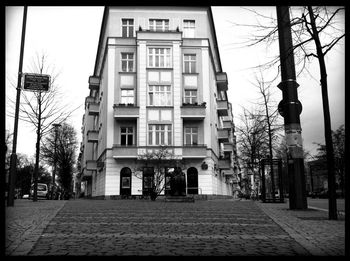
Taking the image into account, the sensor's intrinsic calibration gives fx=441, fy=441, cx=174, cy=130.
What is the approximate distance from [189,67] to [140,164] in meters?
10.8

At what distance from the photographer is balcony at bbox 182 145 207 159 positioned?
4075cm

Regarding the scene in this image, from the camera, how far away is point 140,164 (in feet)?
135

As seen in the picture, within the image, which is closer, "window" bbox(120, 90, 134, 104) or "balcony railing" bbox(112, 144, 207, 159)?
"balcony railing" bbox(112, 144, 207, 159)

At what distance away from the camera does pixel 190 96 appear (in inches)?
1689

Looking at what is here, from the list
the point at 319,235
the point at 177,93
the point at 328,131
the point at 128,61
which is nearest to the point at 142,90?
the point at 177,93

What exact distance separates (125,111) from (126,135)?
2545mm

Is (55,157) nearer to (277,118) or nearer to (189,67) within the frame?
(189,67)

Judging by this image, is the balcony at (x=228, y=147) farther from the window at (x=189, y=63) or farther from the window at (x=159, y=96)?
the window at (x=159, y=96)

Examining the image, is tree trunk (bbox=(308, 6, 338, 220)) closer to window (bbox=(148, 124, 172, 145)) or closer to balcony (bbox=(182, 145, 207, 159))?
balcony (bbox=(182, 145, 207, 159))

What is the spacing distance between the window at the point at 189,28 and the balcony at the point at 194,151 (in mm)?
11504

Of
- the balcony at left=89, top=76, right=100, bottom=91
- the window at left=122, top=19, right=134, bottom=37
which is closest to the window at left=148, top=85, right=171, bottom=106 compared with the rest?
the window at left=122, top=19, right=134, bottom=37

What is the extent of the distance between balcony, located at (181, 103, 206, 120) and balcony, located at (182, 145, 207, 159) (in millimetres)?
2785

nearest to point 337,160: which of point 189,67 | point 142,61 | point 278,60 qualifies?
point 189,67

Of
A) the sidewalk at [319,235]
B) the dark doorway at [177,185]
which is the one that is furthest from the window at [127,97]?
the sidewalk at [319,235]
